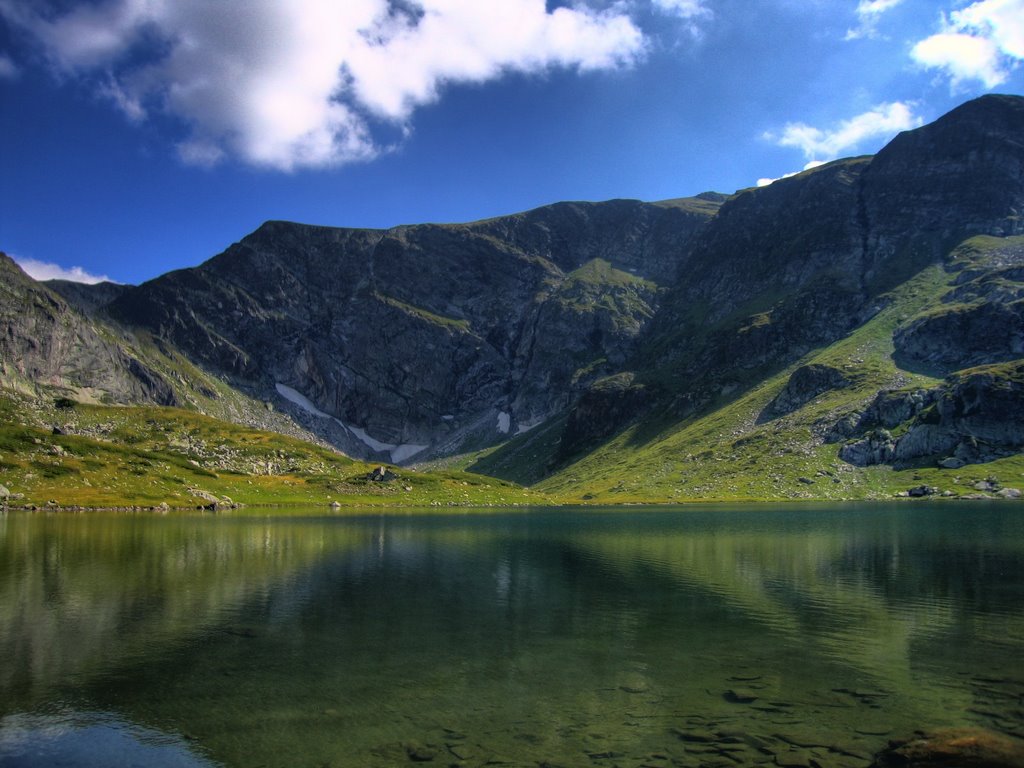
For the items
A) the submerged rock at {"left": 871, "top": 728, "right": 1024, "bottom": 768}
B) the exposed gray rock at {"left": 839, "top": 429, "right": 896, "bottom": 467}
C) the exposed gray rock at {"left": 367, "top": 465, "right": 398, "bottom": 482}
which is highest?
the exposed gray rock at {"left": 839, "top": 429, "right": 896, "bottom": 467}

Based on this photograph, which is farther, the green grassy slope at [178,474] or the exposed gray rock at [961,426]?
the exposed gray rock at [961,426]

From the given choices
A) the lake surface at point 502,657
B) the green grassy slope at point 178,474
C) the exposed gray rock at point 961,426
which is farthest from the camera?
the exposed gray rock at point 961,426

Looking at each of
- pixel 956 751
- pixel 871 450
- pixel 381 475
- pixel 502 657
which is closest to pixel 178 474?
pixel 381 475

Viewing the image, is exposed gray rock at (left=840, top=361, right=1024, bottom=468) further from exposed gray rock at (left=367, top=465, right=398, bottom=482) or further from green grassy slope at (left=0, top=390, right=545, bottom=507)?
exposed gray rock at (left=367, top=465, right=398, bottom=482)

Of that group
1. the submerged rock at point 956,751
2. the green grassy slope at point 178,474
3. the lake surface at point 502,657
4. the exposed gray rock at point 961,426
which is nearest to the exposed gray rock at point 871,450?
the exposed gray rock at point 961,426

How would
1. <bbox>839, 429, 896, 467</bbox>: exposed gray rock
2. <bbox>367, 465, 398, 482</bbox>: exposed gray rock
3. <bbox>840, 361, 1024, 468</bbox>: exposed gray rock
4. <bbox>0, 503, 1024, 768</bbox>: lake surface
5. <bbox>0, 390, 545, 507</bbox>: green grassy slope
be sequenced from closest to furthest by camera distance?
<bbox>0, 503, 1024, 768</bbox>: lake surface
<bbox>0, 390, 545, 507</bbox>: green grassy slope
<bbox>840, 361, 1024, 468</bbox>: exposed gray rock
<bbox>839, 429, 896, 467</bbox>: exposed gray rock
<bbox>367, 465, 398, 482</bbox>: exposed gray rock

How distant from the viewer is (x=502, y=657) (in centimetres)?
2578

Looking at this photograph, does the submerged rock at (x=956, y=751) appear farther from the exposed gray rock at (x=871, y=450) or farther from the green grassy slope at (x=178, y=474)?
the exposed gray rock at (x=871, y=450)

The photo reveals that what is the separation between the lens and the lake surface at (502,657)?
1734 cm

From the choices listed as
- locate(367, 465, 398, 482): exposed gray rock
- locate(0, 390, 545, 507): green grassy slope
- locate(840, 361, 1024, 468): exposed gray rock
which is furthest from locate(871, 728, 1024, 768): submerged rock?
locate(840, 361, 1024, 468): exposed gray rock

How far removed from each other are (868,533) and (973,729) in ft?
205

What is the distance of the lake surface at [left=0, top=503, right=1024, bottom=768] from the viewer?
17344 mm

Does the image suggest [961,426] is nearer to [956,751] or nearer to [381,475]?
[381,475]

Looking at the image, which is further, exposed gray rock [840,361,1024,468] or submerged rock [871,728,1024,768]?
exposed gray rock [840,361,1024,468]
